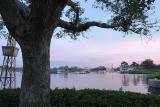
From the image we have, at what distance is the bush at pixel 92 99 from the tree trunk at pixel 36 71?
1.74m

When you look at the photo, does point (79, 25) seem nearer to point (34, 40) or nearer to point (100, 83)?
point (34, 40)

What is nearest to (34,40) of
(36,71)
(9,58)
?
(36,71)

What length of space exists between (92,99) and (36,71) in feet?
7.66

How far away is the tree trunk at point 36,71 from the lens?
8.78 meters

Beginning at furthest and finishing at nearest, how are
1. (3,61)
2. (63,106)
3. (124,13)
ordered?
(3,61) → (124,13) → (63,106)

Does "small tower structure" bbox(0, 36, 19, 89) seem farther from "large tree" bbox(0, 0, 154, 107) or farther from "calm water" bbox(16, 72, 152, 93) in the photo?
"large tree" bbox(0, 0, 154, 107)

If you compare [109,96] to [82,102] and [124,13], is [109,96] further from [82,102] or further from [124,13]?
[124,13]

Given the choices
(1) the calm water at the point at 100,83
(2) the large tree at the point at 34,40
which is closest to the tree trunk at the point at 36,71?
(2) the large tree at the point at 34,40

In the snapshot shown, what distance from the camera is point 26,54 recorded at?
892cm

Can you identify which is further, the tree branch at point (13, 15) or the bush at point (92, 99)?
the bush at point (92, 99)

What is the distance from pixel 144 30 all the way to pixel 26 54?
13.8 ft

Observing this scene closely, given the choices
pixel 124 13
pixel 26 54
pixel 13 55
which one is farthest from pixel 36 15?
pixel 13 55

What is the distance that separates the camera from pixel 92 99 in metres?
10.6

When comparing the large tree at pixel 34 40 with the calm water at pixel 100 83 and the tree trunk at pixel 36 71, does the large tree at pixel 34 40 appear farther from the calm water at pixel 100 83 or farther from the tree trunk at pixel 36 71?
the calm water at pixel 100 83
